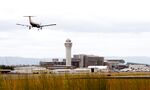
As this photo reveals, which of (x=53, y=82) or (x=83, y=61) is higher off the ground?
(x=83, y=61)

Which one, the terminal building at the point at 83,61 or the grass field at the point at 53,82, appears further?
the terminal building at the point at 83,61

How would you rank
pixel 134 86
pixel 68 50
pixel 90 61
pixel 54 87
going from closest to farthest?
pixel 54 87 → pixel 134 86 → pixel 68 50 → pixel 90 61

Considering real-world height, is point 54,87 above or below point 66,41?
below

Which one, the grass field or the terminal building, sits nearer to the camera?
the grass field

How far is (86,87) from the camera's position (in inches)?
640

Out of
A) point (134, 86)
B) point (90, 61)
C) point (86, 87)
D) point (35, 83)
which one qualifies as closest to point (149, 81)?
point (134, 86)

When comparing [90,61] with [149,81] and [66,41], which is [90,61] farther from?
[149,81]

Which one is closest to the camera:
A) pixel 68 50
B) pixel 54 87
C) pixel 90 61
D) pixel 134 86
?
pixel 54 87

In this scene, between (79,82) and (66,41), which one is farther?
(66,41)

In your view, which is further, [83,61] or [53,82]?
[83,61]

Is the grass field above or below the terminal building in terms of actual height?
below

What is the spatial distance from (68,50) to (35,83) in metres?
94.1

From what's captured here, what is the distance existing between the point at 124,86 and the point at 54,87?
3362 mm

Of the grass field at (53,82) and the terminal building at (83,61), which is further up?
the terminal building at (83,61)
